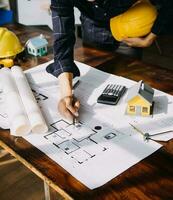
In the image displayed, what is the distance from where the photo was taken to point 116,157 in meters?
0.77

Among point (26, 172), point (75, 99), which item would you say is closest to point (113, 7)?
point (75, 99)

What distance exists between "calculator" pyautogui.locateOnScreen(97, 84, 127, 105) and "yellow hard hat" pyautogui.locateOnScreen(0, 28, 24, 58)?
445 millimetres

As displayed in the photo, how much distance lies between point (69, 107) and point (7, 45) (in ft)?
1.66

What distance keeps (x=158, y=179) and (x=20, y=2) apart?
2.53m

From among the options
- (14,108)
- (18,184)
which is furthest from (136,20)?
(18,184)

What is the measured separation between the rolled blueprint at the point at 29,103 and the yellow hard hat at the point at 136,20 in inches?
17.3

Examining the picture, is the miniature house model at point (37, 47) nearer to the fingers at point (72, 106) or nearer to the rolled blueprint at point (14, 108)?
the rolled blueprint at point (14, 108)

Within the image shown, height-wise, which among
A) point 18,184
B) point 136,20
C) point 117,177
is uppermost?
point 136,20

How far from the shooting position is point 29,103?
954 millimetres

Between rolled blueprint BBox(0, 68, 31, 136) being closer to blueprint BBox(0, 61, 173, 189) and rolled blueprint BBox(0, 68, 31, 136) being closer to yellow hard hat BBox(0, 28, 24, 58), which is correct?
blueprint BBox(0, 61, 173, 189)

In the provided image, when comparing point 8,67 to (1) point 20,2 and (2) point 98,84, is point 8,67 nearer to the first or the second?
(2) point 98,84

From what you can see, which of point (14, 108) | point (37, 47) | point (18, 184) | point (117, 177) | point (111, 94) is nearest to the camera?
point (117, 177)

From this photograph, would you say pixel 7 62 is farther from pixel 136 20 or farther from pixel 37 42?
pixel 136 20

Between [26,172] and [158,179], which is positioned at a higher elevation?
[158,179]
